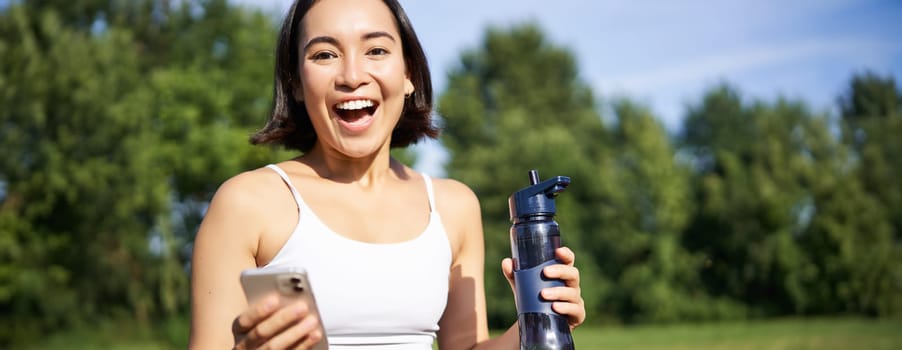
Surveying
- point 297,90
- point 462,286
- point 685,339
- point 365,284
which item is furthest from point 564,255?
point 685,339

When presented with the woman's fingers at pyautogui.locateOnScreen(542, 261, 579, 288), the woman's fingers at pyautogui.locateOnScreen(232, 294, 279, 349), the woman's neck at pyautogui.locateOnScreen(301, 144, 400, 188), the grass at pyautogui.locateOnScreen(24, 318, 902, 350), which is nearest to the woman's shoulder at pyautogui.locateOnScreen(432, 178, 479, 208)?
the woman's neck at pyautogui.locateOnScreen(301, 144, 400, 188)

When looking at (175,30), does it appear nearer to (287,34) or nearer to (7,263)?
(7,263)

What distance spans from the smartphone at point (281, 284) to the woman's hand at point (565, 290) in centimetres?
61

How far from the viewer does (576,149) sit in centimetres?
3947

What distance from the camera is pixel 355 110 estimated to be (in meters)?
2.51

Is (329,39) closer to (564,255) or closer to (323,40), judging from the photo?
(323,40)

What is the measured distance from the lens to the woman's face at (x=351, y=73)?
8.00 ft

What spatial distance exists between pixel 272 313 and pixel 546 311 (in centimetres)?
69

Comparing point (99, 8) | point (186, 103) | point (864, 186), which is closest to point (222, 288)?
point (186, 103)

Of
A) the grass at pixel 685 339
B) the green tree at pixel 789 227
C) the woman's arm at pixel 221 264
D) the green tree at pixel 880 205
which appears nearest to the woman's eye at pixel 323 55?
the woman's arm at pixel 221 264

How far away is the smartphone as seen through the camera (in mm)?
1717

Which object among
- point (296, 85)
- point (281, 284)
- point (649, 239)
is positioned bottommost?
point (649, 239)

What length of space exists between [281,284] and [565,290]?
73cm

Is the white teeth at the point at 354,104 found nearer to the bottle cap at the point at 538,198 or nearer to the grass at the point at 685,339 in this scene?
the bottle cap at the point at 538,198
